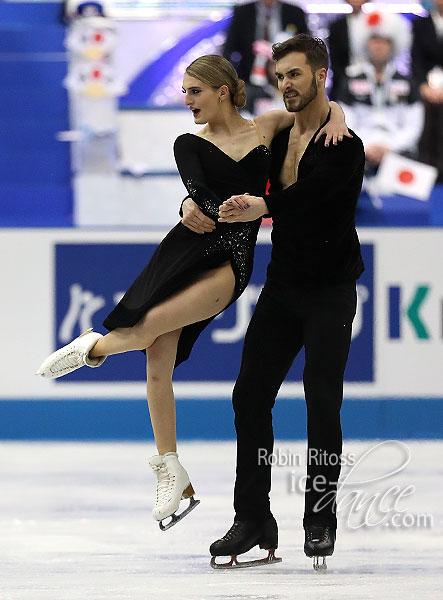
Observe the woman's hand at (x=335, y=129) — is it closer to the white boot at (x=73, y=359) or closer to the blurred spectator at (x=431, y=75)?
the white boot at (x=73, y=359)

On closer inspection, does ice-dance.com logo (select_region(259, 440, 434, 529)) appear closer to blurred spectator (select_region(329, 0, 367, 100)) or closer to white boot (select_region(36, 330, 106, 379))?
white boot (select_region(36, 330, 106, 379))

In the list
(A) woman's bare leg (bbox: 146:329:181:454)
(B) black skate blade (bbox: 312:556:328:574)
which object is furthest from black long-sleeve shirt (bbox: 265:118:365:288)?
(B) black skate blade (bbox: 312:556:328:574)

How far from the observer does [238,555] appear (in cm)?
393

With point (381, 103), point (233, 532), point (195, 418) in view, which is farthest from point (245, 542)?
point (381, 103)

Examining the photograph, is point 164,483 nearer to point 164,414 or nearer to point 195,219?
point 164,414

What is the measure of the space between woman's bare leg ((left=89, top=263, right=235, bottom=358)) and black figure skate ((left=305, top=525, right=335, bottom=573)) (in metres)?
0.72

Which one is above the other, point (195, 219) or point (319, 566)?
point (195, 219)

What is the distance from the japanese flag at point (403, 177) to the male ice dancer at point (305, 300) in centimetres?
286

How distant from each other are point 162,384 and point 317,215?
2.30ft

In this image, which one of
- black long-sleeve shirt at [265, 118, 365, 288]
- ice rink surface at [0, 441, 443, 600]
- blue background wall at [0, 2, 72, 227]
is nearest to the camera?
ice rink surface at [0, 441, 443, 600]

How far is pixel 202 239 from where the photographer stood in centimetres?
376

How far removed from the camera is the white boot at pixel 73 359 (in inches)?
148

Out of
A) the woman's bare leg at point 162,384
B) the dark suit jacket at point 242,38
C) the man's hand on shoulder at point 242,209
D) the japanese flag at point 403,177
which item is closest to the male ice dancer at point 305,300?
the man's hand on shoulder at point 242,209

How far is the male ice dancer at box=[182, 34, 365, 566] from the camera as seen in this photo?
362 cm
